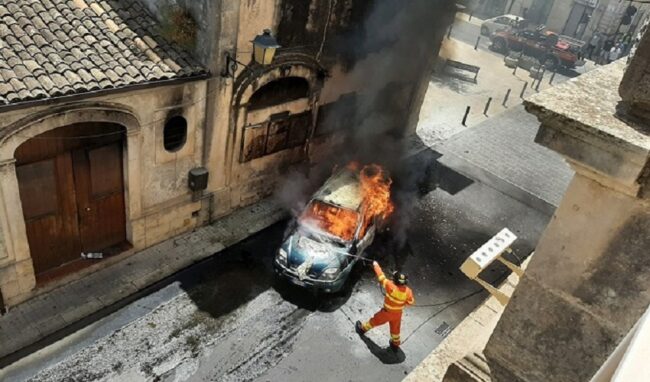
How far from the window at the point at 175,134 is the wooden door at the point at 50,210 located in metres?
2.19

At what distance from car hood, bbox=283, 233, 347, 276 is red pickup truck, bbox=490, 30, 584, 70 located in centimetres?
2741

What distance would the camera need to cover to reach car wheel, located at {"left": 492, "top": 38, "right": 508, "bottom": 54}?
34.8 metres

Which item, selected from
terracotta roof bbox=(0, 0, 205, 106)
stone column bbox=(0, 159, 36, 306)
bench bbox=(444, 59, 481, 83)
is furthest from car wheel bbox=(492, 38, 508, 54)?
stone column bbox=(0, 159, 36, 306)

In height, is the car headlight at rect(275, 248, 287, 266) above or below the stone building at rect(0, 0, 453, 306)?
below

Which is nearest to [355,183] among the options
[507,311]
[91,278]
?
[91,278]

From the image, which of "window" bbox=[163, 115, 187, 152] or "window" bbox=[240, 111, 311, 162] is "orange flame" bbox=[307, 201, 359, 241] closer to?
"window" bbox=[240, 111, 311, 162]

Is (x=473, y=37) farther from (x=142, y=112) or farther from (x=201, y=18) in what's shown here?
(x=142, y=112)

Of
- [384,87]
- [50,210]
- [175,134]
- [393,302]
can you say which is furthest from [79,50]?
[384,87]

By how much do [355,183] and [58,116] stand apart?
24.4 feet

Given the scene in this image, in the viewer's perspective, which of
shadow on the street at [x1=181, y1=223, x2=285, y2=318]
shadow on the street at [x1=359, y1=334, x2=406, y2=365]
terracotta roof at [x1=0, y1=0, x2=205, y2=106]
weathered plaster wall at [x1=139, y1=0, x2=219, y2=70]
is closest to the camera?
terracotta roof at [x1=0, y1=0, x2=205, y2=106]

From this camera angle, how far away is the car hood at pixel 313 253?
467 inches

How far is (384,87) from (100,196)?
10.5 metres

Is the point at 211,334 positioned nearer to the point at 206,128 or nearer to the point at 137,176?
the point at 137,176

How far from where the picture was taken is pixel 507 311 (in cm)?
339
